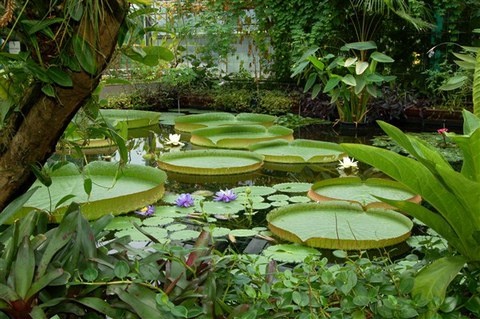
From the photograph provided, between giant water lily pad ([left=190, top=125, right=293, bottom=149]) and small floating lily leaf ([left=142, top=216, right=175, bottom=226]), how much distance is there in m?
A: 2.18

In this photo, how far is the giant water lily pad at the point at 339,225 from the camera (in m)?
2.69

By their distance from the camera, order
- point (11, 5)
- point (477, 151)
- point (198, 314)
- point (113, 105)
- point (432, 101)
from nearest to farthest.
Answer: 1. point (11, 5)
2. point (198, 314)
3. point (477, 151)
4. point (432, 101)
5. point (113, 105)

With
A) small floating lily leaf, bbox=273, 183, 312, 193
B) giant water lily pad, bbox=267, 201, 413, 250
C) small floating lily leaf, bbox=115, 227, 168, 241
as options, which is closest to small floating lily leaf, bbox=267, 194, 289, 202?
small floating lily leaf, bbox=273, 183, 312, 193

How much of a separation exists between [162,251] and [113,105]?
7.29m

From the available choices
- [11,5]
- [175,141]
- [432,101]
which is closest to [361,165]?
[175,141]

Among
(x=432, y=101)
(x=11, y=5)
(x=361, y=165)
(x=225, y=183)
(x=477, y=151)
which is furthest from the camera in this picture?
(x=432, y=101)

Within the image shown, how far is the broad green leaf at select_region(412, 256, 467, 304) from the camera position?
1.39 m

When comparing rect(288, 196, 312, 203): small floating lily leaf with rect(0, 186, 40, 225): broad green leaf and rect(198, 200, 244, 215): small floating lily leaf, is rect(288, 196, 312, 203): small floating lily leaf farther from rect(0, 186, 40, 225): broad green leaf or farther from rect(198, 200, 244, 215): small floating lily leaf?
rect(0, 186, 40, 225): broad green leaf

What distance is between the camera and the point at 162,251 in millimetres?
1509

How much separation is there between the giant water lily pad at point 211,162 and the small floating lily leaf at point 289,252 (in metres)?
1.56

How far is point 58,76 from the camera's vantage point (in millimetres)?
1343

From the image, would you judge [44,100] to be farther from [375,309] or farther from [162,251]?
[375,309]

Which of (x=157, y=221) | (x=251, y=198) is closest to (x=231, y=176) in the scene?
(x=251, y=198)

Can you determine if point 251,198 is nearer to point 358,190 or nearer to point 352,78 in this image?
point 358,190
